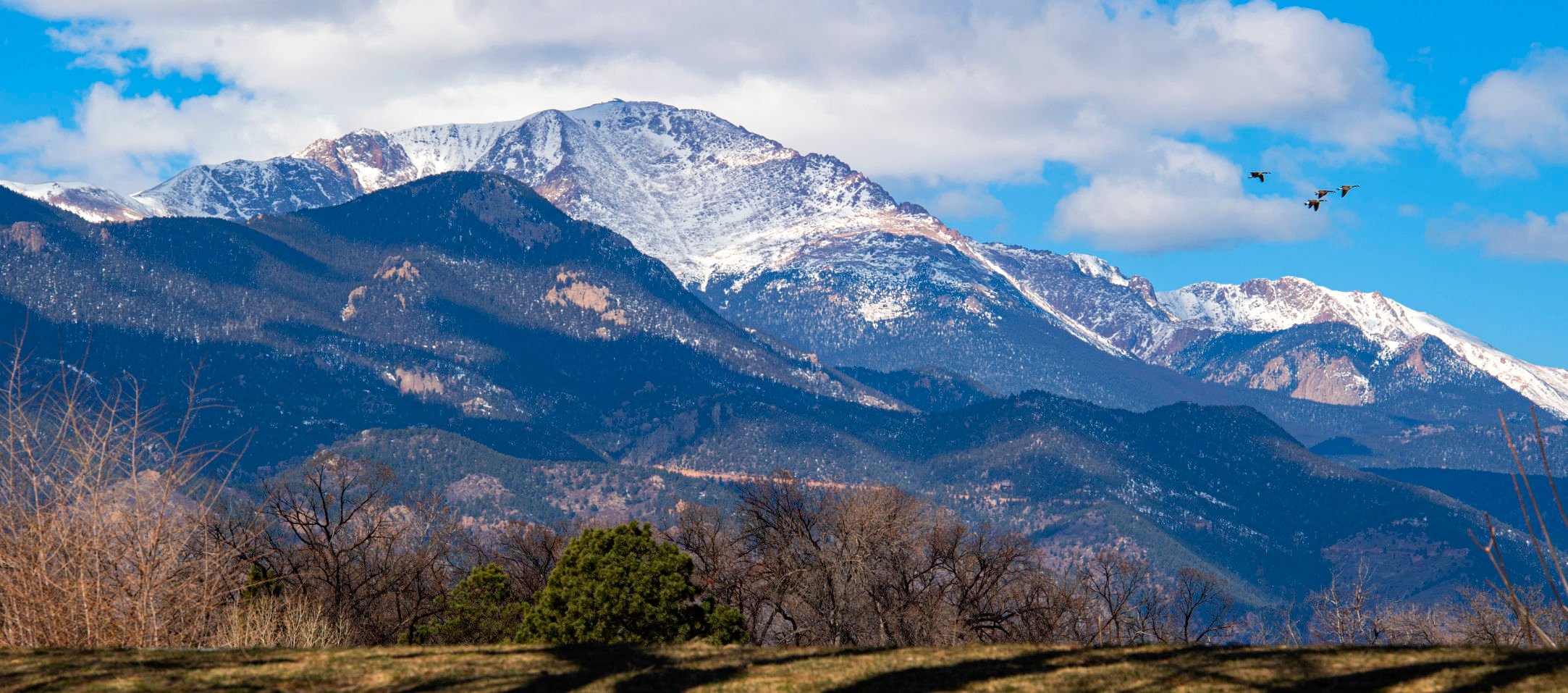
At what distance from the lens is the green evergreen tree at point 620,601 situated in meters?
65.3

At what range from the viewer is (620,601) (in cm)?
6544

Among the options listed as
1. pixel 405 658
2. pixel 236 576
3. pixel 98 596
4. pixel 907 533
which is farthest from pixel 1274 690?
pixel 907 533

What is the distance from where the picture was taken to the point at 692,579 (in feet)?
287

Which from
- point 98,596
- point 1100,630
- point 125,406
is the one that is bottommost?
point 1100,630

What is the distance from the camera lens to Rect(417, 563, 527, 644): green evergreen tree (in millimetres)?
72188

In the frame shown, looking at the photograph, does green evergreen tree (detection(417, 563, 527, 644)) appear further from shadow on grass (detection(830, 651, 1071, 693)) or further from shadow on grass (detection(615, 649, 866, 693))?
shadow on grass (detection(830, 651, 1071, 693))

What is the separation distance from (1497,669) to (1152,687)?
7.05 meters

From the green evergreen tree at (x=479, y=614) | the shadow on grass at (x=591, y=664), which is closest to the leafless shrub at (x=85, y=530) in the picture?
the shadow on grass at (x=591, y=664)

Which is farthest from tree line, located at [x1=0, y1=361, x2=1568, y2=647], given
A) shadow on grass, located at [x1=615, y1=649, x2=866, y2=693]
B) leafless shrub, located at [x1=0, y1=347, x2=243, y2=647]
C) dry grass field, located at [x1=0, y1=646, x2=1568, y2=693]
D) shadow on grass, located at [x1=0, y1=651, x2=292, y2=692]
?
shadow on grass, located at [x1=615, y1=649, x2=866, y2=693]

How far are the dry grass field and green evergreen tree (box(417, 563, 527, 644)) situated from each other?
120 ft

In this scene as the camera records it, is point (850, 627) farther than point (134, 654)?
Yes

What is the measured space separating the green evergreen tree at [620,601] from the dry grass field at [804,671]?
29364mm

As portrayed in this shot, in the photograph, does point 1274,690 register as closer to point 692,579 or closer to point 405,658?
point 405,658

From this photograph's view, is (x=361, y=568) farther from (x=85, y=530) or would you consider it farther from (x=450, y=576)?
(x=85, y=530)
